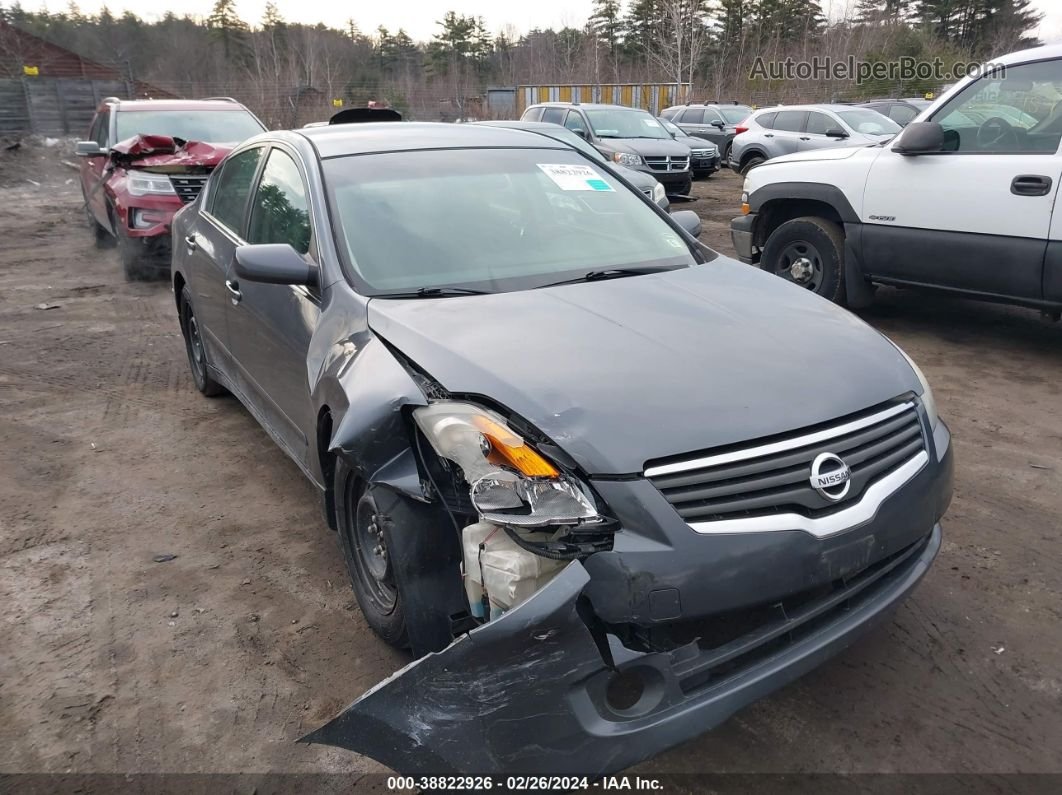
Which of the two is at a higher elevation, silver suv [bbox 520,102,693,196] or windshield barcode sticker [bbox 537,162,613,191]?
silver suv [bbox 520,102,693,196]

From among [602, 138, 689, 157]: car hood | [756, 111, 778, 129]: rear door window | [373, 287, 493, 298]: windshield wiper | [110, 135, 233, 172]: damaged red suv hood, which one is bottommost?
[373, 287, 493, 298]: windshield wiper

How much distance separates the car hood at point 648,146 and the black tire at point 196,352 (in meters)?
9.70

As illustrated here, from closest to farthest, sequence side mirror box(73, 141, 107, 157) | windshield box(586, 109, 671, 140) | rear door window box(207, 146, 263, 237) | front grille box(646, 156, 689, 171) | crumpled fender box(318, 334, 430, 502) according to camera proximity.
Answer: crumpled fender box(318, 334, 430, 502), rear door window box(207, 146, 263, 237), side mirror box(73, 141, 107, 157), front grille box(646, 156, 689, 171), windshield box(586, 109, 671, 140)

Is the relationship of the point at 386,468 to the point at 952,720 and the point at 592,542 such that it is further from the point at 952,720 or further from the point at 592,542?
the point at 952,720

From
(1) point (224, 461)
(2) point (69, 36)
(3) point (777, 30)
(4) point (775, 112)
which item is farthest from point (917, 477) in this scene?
(2) point (69, 36)

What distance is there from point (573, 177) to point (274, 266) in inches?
58.2

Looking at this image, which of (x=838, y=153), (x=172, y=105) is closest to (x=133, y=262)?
(x=172, y=105)

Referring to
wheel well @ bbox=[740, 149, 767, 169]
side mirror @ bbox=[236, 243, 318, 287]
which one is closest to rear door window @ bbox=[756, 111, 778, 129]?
wheel well @ bbox=[740, 149, 767, 169]

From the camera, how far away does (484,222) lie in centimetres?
332

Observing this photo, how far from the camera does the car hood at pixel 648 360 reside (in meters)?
2.09

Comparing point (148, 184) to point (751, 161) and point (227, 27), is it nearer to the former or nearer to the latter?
point (751, 161)

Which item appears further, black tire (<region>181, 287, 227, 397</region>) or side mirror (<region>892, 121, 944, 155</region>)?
side mirror (<region>892, 121, 944, 155</region>)

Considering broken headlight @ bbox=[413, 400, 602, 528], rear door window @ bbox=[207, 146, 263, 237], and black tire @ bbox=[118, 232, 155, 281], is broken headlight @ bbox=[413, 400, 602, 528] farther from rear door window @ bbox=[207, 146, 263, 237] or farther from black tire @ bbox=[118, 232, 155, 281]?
black tire @ bbox=[118, 232, 155, 281]

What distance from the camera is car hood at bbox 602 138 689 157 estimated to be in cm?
1387
